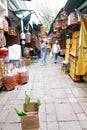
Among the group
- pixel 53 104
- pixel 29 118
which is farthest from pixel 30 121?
pixel 53 104

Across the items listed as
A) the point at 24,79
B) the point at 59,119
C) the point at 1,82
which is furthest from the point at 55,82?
the point at 59,119

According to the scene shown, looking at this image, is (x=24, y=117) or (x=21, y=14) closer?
(x=24, y=117)

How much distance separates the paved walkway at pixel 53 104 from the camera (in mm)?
3733

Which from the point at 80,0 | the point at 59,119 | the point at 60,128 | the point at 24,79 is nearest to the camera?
the point at 60,128

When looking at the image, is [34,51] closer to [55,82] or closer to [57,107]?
[55,82]

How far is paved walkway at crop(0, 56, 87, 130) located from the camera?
3733 mm

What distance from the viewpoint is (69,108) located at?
456cm

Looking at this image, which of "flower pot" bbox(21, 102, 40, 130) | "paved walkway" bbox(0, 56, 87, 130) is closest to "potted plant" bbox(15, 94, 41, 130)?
"flower pot" bbox(21, 102, 40, 130)

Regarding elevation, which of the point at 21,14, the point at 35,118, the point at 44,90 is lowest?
the point at 44,90

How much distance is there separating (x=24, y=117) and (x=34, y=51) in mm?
13753

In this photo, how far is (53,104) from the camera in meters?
4.88

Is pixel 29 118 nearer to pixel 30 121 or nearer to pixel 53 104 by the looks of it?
pixel 30 121

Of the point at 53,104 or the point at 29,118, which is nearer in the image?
the point at 29,118

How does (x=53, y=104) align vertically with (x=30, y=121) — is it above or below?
below
